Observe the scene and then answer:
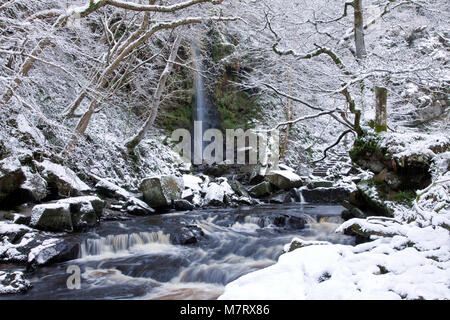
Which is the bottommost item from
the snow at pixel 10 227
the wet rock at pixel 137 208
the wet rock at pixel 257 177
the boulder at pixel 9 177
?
the wet rock at pixel 137 208

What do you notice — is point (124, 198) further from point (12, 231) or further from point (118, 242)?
point (12, 231)

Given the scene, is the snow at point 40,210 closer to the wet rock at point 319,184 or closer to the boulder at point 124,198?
the boulder at point 124,198

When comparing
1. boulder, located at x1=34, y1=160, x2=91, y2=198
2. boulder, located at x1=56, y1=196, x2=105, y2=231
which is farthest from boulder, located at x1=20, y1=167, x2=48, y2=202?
boulder, located at x1=56, y1=196, x2=105, y2=231

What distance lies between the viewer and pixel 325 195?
1056cm

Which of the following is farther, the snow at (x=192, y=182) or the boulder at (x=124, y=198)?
the snow at (x=192, y=182)

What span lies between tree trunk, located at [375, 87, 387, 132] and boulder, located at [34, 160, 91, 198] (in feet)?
23.7

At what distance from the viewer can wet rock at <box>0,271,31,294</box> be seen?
375cm

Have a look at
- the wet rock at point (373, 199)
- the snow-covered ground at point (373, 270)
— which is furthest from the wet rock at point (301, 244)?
the wet rock at point (373, 199)

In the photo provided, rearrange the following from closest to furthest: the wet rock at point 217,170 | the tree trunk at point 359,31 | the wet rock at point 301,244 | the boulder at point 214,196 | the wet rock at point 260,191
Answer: the wet rock at point 301,244
the tree trunk at point 359,31
the boulder at point 214,196
the wet rock at point 260,191
the wet rock at point 217,170

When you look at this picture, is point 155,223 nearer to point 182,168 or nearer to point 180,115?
point 182,168

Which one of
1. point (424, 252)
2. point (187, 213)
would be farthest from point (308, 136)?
point (424, 252)

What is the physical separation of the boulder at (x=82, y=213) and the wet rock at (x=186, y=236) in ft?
5.95

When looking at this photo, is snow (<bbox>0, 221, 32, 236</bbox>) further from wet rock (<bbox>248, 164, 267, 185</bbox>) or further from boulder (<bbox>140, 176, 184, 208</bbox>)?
wet rock (<bbox>248, 164, 267, 185</bbox>)

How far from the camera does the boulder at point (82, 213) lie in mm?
6137
